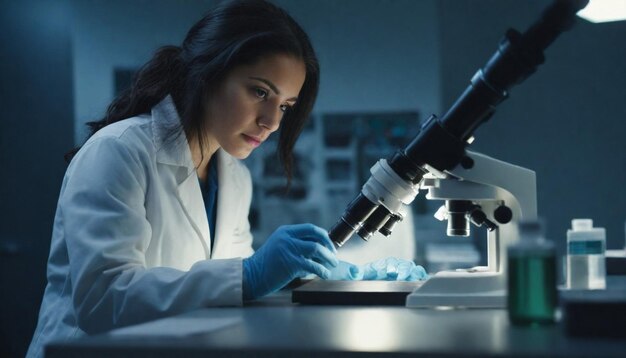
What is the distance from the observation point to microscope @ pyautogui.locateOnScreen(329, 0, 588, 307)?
107 cm

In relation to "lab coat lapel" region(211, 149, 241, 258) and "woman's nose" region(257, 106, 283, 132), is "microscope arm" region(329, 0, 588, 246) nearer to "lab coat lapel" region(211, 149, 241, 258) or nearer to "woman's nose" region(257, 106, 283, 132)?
"woman's nose" region(257, 106, 283, 132)

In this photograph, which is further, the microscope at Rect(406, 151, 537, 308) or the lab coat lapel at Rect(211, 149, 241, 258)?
the lab coat lapel at Rect(211, 149, 241, 258)

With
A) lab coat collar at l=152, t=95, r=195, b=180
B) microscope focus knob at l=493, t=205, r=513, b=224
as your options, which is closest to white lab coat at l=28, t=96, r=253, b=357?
lab coat collar at l=152, t=95, r=195, b=180

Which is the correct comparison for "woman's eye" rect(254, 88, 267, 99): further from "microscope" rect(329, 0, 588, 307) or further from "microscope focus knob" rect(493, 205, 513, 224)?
"microscope focus knob" rect(493, 205, 513, 224)

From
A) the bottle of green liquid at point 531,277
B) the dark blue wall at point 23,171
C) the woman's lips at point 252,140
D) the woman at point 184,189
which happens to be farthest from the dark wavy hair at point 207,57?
the dark blue wall at point 23,171

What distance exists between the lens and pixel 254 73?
1.55 metres

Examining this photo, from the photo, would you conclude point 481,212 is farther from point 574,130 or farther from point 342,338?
point 574,130

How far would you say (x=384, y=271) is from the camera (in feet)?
5.11

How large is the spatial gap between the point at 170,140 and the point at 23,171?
200cm

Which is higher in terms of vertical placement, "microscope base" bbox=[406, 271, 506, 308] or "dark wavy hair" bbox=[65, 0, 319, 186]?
"dark wavy hair" bbox=[65, 0, 319, 186]

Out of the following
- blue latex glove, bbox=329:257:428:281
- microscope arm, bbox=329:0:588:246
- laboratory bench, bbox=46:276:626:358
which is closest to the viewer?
laboratory bench, bbox=46:276:626:358

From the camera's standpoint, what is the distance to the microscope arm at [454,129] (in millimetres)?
1058

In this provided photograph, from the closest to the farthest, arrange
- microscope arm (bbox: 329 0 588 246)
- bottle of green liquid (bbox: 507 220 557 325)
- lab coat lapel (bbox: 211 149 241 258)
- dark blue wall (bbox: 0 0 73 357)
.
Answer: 1. bottle of green liquid (bbox: 507 220 557 325)
2. microscope arm (bbox: 329 0 588 246)
3. lab coat lapel (bbox: 211 149 241 258)
4. dark blue wall (bbox: 0 0 73 357)

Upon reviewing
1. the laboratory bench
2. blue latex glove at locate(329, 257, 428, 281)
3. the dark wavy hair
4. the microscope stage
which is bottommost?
the laboratory bench
